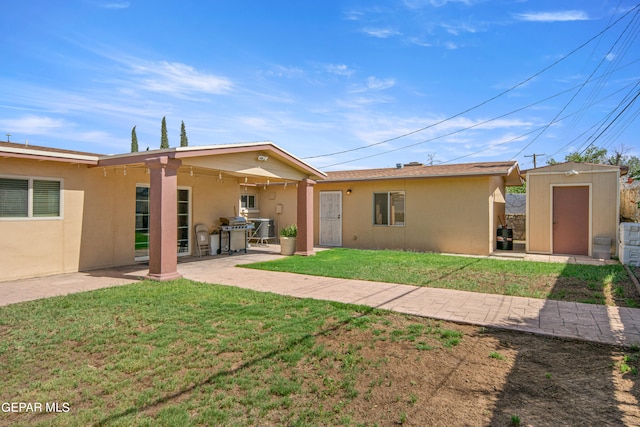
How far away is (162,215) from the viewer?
709 centimetres

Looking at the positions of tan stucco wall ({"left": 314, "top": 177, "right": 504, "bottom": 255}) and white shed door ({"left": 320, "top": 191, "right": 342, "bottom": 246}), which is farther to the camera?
white shed door ({"left": 320, "top": 191, "right": 342, "bottom": 246})

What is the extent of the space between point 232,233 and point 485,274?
24.3ft

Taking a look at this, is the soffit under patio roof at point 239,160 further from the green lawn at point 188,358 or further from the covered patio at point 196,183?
the green lawn at point 188,358

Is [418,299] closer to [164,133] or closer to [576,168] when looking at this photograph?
[576,168]

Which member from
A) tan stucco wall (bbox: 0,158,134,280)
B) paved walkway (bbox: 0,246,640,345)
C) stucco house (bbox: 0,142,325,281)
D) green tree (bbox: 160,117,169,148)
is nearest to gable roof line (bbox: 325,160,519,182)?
stucco house (bbox: 0,142,325,281)

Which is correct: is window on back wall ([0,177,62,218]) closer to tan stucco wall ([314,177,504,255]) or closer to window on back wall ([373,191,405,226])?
tan stucco wall ([314,177,504,255])

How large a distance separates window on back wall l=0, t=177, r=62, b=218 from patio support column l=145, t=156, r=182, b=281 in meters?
Result: 2.36

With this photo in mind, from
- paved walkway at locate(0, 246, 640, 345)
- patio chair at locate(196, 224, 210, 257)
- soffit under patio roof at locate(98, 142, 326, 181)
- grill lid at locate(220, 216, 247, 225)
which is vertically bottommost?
paved walkway at locate(0, 246, 640, 345)

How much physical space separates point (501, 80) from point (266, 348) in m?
15.2

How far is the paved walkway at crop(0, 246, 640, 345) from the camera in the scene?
445 centimetres

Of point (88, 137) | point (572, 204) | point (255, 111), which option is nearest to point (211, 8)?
point (255, 111)

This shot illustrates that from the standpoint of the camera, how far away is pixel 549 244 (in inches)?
453

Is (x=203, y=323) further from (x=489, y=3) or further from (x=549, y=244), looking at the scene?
(x=489, y=3)

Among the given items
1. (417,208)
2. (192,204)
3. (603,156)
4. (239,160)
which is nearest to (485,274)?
(417,208)
